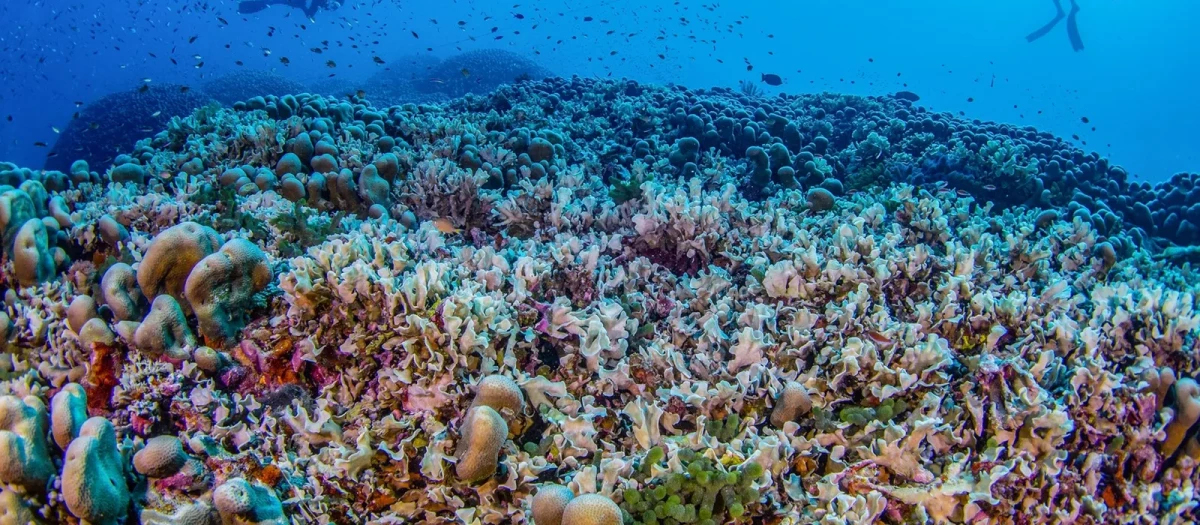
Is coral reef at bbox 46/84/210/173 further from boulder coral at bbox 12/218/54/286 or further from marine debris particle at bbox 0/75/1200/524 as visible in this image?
marine debris particle at bbox 0/75/1200/524

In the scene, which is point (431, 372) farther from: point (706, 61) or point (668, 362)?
point (706, 61)

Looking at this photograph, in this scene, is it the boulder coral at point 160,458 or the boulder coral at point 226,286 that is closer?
the boulder coral at point 160,458

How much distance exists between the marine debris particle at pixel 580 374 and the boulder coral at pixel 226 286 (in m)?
0.01

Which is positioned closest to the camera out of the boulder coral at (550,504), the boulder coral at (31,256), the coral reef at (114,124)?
the boulder coral at (550,504)

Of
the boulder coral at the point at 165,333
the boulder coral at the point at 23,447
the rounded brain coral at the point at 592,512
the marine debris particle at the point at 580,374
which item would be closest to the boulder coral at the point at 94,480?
the marine debris particle at the point at 580,374

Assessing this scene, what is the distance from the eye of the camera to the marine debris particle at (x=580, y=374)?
230 cm

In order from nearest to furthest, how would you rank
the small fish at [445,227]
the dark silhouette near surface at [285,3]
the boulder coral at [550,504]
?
the boulder coral at [550,504] → the small fish at [445,227] → the dark silhouette near surface at [285,3]

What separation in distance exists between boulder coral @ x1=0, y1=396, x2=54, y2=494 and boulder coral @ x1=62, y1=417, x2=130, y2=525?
13cm

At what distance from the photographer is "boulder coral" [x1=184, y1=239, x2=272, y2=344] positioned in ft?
9.48

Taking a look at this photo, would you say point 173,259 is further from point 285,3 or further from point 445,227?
point 285,3

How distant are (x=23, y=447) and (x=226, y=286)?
111 centimetres

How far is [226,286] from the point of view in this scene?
2.98 m

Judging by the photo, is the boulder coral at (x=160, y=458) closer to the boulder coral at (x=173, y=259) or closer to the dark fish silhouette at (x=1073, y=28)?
the boulder coral at (x=173, y=259)

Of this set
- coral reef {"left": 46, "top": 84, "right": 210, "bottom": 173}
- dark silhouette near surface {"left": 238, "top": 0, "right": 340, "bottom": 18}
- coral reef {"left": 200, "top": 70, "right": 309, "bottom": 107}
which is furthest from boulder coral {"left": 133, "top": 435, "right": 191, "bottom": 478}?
dark silhouette near surface {"left": 238, "top": 0, "right": 340, "bottom": 18}
